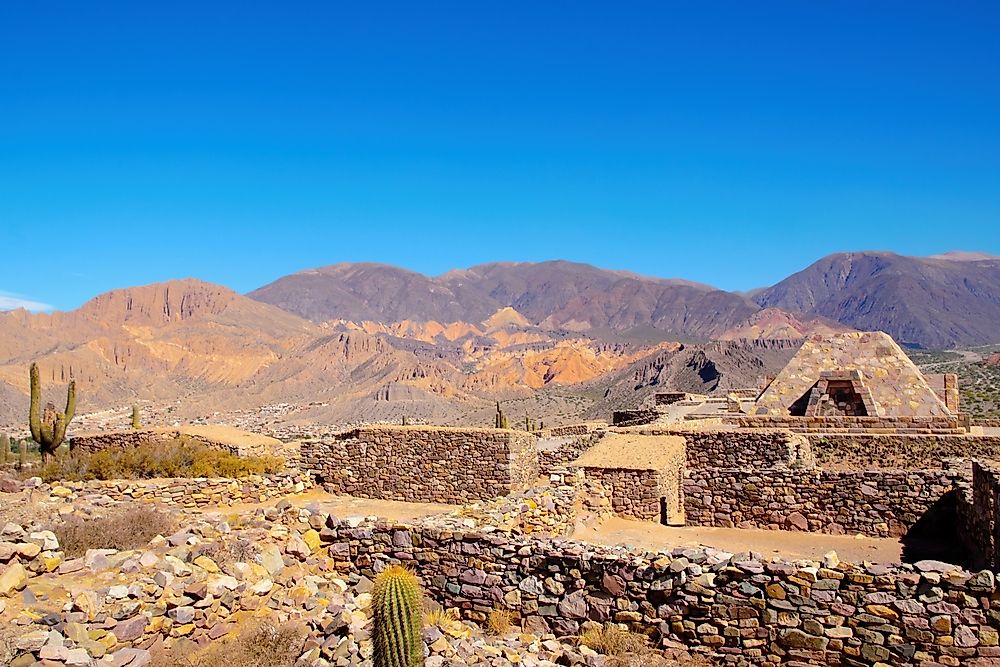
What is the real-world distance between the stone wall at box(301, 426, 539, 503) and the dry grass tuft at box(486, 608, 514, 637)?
6.50 metres

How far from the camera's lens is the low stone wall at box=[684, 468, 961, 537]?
1055cm

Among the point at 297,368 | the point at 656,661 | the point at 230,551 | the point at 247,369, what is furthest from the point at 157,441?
the point at 247,369

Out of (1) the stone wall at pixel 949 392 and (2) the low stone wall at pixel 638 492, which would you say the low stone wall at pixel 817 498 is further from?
(1) the stone wall at pixel 949 392

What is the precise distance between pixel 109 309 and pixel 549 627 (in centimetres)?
15099

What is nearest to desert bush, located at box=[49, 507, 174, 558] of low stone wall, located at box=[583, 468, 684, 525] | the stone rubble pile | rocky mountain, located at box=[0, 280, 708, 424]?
the stone rubble pile

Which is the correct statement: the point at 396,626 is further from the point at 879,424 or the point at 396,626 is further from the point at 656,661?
the point at 879,424

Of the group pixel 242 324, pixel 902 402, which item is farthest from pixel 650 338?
pixel 902 402

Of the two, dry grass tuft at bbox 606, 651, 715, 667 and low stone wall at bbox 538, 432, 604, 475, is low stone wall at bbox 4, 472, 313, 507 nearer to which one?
low stone wall at bbox 538, 432, 604, 475

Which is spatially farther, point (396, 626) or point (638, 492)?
point (638, 492)

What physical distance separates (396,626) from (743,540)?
671cm

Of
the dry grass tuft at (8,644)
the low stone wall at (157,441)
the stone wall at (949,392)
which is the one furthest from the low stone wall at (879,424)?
the dry grass tuft at (8,644)

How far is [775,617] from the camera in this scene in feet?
19.9

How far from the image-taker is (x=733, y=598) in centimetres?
617

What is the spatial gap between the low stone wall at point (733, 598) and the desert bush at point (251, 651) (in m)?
1.63
